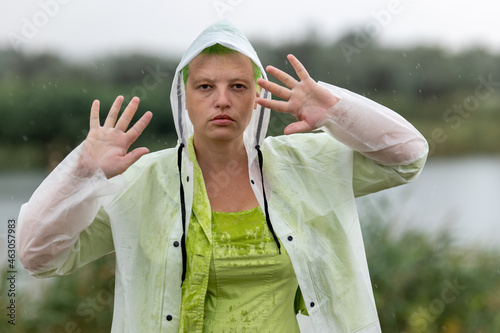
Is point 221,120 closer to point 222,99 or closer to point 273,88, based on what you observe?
point 222,99

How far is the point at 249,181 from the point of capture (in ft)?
6.98

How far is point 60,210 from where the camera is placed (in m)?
1.80

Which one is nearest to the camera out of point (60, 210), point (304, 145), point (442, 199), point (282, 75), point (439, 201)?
point (60, 210)

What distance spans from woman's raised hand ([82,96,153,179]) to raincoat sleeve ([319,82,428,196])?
1.88 ft

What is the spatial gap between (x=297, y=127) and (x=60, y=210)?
718 millimetres

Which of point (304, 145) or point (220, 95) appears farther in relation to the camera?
point (304, 145)

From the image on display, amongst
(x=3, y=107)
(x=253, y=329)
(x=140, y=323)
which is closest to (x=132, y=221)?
(x=140, y=323)

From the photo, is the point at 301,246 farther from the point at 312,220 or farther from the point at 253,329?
the point at 253,329

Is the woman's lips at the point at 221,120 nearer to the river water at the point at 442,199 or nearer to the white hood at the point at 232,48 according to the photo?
the white hood at the point at 232,48

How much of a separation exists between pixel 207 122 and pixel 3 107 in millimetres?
5673

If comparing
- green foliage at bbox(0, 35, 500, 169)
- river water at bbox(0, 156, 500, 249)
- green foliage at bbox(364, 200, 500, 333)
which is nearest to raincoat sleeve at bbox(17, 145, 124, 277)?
river water at bbox(0, 156, 500, 249)

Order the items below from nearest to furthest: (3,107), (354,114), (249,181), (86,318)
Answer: (354,114), (249,181), (86,318), (3,107)

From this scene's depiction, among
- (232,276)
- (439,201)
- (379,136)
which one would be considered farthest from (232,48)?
(439,201)

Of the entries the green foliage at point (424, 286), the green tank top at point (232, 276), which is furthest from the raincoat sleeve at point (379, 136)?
the green foliage at point (424, 286)
